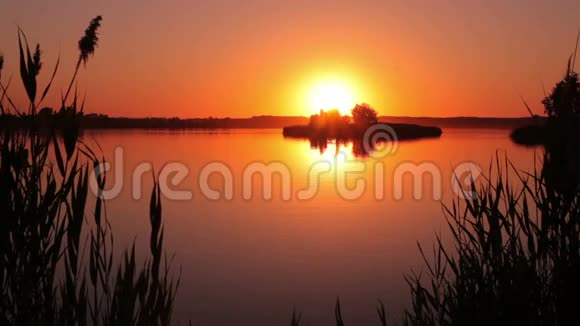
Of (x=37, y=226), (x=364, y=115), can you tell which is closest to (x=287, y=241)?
(x=37, y=226)

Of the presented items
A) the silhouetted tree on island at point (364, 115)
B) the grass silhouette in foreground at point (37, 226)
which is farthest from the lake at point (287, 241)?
the silhouetted tree on island at point (364, 115)

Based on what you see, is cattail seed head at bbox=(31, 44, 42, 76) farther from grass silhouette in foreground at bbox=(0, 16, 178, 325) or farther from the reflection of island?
the reflection of island

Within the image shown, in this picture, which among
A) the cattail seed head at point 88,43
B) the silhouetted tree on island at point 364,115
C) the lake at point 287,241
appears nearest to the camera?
the cattail seed head at point 88,43

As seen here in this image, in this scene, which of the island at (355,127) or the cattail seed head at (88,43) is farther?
the island at (355,127)

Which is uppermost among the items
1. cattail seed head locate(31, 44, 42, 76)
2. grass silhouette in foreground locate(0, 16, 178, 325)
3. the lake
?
cattail seed head locate(31, 44, 42, 76)

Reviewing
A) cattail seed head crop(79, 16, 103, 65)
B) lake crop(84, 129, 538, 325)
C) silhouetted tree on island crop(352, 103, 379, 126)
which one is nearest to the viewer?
cattail seed head crop(79, 16, 103, 65)

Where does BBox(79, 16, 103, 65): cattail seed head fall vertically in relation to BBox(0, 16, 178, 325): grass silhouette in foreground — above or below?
above

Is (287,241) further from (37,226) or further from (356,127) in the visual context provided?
(356,127)

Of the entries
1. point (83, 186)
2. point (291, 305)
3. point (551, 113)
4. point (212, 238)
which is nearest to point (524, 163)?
point (212, 238)

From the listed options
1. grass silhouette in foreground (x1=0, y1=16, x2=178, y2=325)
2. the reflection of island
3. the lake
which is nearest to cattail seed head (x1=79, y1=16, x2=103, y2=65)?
grass silhouette in foreground (x1=0, y1=16, x2=178, y2=325)

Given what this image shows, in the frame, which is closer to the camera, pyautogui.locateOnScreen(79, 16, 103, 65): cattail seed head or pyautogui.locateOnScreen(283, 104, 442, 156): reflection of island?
pyautogui.locateOnScreen(79, 16, 103, 65): cattail seed head

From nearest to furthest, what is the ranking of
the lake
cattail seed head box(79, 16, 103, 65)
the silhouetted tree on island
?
cattail seed head box(79, 16, 103, 65), the lake, the silhouetted tree on island

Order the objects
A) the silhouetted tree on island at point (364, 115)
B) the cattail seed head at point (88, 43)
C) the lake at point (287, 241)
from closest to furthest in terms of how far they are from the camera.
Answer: the cattail seed head at point (88, 43) → the lake at point (287, 241) → the silhouetted tree on island at point (364, 115)

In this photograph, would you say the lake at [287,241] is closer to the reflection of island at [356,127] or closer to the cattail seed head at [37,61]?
the cattail seed head at [37,61]
